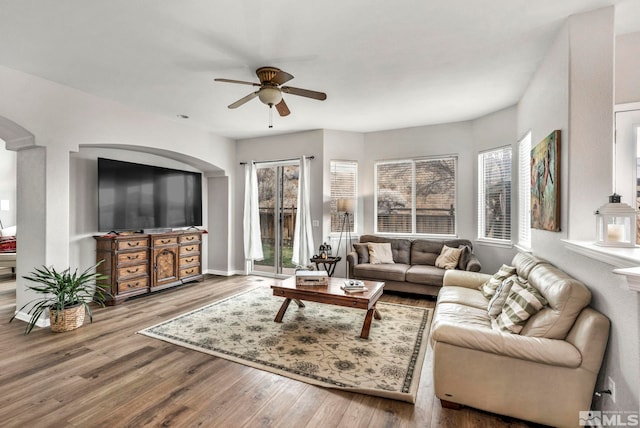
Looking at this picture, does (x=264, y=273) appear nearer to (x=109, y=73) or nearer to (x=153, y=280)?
(x=153, y=280)

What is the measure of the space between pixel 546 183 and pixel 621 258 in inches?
54.0

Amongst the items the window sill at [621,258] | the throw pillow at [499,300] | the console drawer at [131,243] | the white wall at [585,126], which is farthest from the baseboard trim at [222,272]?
the window sill at [621,258]

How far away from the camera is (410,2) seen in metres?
2.12

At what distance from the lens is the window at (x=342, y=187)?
563cm

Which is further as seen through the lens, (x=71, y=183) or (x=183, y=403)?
(x=71, y=183)

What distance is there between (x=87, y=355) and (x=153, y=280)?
2047mm

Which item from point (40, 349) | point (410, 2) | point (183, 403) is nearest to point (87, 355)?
point (40, 349)

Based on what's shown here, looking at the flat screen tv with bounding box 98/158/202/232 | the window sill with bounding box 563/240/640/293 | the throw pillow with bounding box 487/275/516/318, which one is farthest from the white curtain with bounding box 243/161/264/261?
the window sill with bounding box 563/240/640/293

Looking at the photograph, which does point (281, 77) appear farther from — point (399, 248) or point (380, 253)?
point (399, 248)

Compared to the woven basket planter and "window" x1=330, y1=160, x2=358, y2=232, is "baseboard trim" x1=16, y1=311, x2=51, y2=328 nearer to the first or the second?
the woven basket planter

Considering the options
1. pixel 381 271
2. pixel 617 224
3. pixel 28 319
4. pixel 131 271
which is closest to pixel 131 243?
pixel 131 271

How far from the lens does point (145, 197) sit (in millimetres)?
4824

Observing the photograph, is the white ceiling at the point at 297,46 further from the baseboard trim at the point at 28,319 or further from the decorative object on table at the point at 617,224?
the baseboard trim at the point at 28,319

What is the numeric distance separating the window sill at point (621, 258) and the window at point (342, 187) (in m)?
3.81
